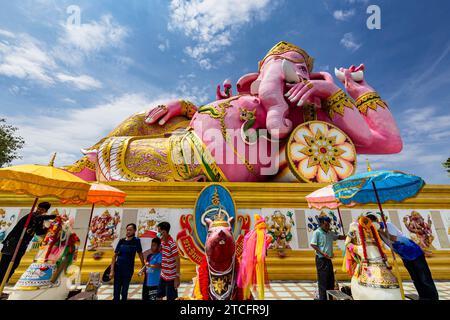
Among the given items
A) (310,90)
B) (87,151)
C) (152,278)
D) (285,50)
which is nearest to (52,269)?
(152,278)

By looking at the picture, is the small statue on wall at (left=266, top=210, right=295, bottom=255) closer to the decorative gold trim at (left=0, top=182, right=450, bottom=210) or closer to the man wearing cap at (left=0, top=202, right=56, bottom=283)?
the decorative gold trim at (left=0, top=182, right=450, bottom=210)

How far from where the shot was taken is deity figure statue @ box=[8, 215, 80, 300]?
275 centimetres

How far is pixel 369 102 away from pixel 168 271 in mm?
7376

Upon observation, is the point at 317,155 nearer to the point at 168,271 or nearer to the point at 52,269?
the point at 168,271

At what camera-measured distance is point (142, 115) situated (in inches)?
330

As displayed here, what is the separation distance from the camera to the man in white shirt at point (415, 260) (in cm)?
298

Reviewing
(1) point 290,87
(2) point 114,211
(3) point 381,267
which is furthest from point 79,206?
(1) point 290,87

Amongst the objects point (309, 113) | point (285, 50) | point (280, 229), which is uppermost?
point (285, 50)

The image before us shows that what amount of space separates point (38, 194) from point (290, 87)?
684 cm

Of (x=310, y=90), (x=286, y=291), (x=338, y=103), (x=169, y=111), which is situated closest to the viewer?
(x=286, y=291)

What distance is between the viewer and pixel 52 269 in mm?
2939

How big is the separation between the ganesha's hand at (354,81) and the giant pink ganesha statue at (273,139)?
30 mm

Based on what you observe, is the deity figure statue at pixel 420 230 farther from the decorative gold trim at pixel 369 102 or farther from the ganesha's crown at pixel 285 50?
the ganesha's crown at pixel 285 50

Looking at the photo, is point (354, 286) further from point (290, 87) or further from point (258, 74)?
point (258, 74)
